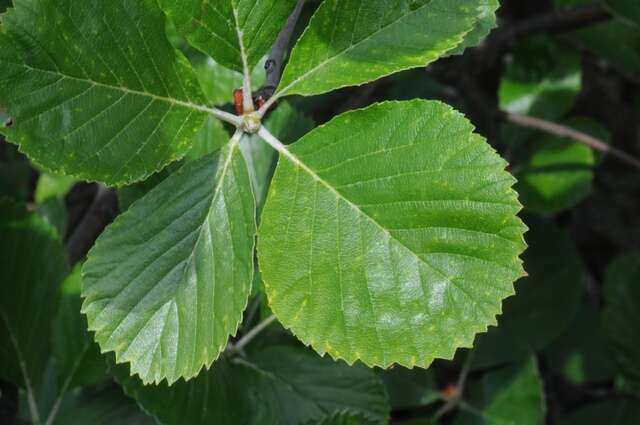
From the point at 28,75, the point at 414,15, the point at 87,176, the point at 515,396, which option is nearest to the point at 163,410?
the point at 87,176

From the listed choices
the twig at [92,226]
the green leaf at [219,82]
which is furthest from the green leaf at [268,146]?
the twig at [92,226]

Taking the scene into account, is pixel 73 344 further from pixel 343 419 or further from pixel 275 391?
pixel 343 419

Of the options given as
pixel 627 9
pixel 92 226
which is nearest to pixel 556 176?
pixel 627 9

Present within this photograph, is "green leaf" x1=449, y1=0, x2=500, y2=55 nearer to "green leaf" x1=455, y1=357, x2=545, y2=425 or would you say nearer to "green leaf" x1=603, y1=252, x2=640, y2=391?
"green leaf" x1=455, y1=357, x2=545, y2=425

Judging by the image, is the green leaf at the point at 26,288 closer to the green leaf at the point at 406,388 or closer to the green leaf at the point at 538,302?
the green leaf at the point at 406,388

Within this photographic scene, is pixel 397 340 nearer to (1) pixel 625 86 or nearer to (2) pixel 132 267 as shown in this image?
(2) pixel 132 267

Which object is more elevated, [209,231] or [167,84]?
[167,84]

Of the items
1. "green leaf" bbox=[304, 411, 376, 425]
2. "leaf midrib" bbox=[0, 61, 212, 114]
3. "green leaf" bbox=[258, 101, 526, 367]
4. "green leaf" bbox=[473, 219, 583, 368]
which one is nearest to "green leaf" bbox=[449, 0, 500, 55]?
"green leaf" bbox=[258, 101, 526, 367]
